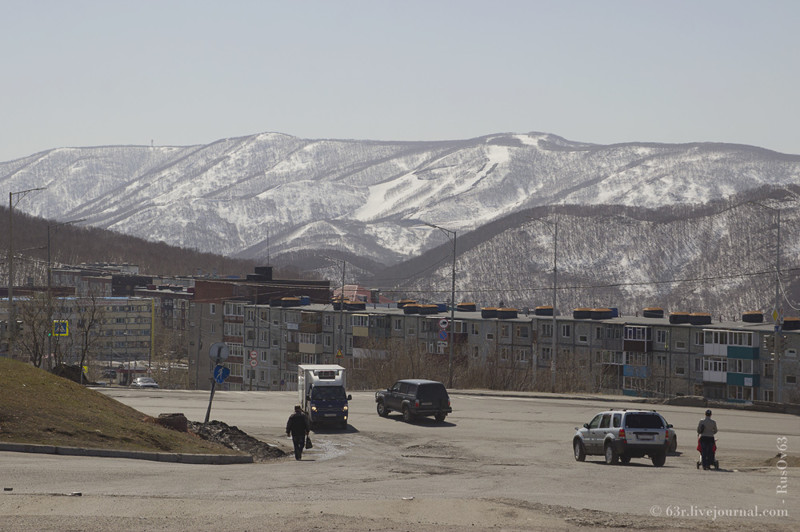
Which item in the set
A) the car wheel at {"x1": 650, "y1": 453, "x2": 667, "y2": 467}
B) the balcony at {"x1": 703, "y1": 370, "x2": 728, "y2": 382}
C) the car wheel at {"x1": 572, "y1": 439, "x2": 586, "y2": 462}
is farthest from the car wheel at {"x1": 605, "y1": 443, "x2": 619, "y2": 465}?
the balcony at {"x1": 703, "y1": 370, "x2": 728, "y2": 382}

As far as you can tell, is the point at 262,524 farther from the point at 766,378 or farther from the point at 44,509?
the point at 766,378

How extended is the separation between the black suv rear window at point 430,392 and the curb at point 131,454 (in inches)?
659

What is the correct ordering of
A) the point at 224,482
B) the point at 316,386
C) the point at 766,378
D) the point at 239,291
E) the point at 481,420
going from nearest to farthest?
the point at 224,482 → the point at 316,386 → the point at 481,420 → the point at 766,378 → the point at 239,291

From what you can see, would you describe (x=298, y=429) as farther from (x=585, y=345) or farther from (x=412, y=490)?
(x=585, y=345)

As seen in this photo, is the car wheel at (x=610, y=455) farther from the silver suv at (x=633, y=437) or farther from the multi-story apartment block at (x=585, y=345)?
the multi-story apartment block at (x=585, y=345)

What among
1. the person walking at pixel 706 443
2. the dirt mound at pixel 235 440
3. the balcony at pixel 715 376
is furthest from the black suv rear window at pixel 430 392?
the balcony at pixel 715 376

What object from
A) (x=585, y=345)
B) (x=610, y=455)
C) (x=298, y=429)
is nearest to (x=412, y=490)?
(x=298, y=429)

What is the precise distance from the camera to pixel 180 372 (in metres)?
147

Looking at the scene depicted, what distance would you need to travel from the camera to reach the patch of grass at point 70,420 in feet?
83.9

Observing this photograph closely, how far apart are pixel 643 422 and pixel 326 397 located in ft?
51.2

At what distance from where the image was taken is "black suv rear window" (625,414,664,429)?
2972 cm

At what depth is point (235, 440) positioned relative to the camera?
33.8 m

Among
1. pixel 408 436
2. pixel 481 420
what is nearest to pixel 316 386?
pixel 408 436

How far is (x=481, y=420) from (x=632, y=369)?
64506 mm
